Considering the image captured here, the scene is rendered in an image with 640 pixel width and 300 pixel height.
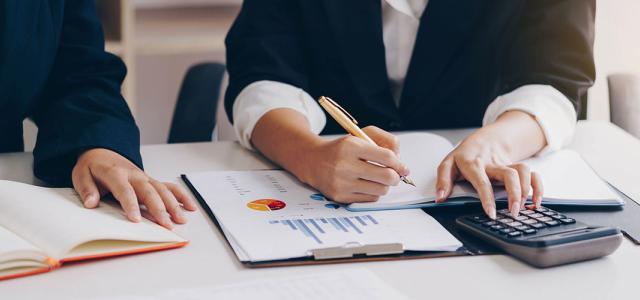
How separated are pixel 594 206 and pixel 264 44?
587 millimetres

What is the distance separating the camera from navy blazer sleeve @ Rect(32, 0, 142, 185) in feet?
3.30

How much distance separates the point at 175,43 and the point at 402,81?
1.13m

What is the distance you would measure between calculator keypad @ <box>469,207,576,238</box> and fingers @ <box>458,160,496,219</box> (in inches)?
0.5

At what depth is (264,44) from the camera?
130 centimetres

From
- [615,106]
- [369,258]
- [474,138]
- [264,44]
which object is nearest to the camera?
[369,258]

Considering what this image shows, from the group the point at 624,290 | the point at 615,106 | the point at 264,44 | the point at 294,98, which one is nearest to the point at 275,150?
the point at 294,98

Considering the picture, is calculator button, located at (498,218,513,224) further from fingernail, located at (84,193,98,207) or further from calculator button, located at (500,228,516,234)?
fingernail, located at (84,193,98,207)

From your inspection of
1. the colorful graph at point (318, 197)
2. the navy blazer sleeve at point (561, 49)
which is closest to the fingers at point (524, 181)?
the colorful graph at point (318, 197)

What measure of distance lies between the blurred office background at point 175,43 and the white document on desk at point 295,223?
0.66 meters

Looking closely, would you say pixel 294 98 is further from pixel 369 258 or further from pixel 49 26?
pixel 369 258

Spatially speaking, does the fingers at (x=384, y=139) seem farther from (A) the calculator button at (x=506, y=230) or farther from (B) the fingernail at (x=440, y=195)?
(A) the calculator button at (x=506, y=230)

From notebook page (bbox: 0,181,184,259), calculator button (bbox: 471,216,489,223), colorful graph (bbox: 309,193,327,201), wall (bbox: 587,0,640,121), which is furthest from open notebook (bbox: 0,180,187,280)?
wall (bbox: 587,0,640,121)

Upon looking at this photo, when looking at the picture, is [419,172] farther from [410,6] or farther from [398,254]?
[410,6]

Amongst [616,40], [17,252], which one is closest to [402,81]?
[17,252]
